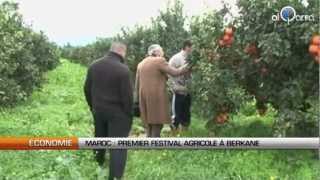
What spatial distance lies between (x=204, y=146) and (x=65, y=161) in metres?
3.43

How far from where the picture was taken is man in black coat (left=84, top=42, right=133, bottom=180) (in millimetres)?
8250

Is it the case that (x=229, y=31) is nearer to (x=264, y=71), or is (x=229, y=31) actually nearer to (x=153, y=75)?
(x=264, y=71)

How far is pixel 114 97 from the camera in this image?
834cm

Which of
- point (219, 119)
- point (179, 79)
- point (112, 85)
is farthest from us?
point (179, 79)

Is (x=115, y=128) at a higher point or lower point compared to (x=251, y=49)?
lower

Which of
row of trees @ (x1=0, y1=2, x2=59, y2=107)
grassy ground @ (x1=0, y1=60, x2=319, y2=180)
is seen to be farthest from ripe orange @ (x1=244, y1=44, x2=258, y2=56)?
row of trees @ (x1=0, y1=2, x2=59, y2=107)

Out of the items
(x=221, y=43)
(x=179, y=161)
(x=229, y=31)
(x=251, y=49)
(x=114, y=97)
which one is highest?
(x=229, y=31)

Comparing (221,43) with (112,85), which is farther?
(221,43)

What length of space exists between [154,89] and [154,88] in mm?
16

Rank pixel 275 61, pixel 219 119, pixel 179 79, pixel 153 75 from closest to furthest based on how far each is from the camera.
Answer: pixel 275 61, pixel 219 119, pixel 153 75, pixel 179 79

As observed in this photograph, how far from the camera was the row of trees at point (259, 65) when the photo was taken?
9312 millimetres

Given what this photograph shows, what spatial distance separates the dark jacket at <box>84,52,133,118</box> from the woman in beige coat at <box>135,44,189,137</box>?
2.44 meters

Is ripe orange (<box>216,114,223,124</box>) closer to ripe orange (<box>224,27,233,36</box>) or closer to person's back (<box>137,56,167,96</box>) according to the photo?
person's back (<box>137,56,167,96</box>)

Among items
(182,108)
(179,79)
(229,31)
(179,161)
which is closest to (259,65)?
(229,31)
